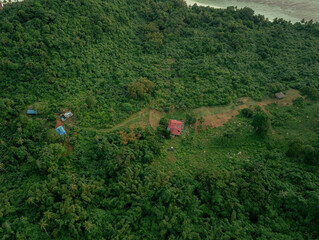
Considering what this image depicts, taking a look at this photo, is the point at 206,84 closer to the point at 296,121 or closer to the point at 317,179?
the point at 296,121

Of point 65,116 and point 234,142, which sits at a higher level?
point 65,116

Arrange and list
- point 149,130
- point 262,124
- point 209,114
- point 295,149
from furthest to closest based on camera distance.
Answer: point 209,114, point 149,130, point 262,124, point 295,149

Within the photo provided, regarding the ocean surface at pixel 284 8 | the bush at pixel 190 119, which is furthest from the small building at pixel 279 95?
the ocean surface at pixel 284 8

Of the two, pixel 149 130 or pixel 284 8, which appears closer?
pixel 149 130

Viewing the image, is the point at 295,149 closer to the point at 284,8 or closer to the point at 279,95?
the point at 279,95

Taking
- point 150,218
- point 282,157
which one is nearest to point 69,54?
point 150,218

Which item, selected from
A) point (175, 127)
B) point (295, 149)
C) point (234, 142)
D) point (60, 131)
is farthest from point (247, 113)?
point (60, 131)
